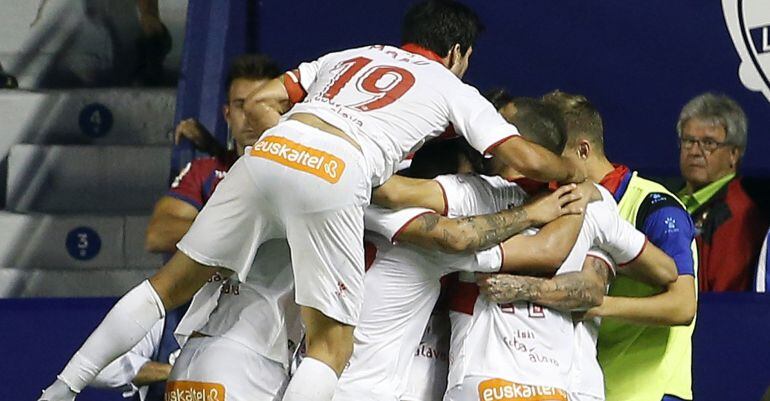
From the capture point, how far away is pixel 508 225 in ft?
16.6

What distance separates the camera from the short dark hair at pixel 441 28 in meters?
5.51

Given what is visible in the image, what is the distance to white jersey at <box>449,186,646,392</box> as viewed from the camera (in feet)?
16.3

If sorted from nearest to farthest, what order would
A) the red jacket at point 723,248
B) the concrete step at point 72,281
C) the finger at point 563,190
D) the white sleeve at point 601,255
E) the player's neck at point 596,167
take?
the finger at point 563,190 < the white sleeve at point 601,255 < the player's neck at point 596,167 < the red jacket at point 723,248 < the concrete step at point 72,281

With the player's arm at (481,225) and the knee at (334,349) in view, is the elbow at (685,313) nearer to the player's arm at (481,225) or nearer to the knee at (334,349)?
the player's arm at (481,225)

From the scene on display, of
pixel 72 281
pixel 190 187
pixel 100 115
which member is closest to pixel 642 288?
pixel 190 187

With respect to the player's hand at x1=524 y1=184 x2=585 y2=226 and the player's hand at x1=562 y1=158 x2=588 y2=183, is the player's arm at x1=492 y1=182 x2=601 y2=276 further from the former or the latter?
the player's hand at x1=562 y1=158 x2=588 y2=183

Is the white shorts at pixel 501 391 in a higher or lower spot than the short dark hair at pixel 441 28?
lower

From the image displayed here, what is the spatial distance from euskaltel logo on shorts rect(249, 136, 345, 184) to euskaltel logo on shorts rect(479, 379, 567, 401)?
0.75 metres

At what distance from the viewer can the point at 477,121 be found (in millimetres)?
5070

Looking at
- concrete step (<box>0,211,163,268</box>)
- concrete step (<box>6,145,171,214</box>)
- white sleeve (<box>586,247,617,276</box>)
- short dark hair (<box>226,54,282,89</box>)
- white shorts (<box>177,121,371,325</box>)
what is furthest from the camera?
concrete step (<box>6,145,171,214</box>)

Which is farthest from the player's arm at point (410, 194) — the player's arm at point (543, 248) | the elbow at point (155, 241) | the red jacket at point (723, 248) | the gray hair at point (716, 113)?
the red jacket at point (723, 248)

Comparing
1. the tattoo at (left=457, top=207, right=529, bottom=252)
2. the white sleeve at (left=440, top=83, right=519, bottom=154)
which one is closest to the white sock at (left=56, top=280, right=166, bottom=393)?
the tattoo at (left=457, top=207, right=529, bottom=252)

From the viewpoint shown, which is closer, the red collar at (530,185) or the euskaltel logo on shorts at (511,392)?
the euskaltel logo on shorts at (511,392)

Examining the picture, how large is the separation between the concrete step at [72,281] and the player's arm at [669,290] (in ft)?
9.51
